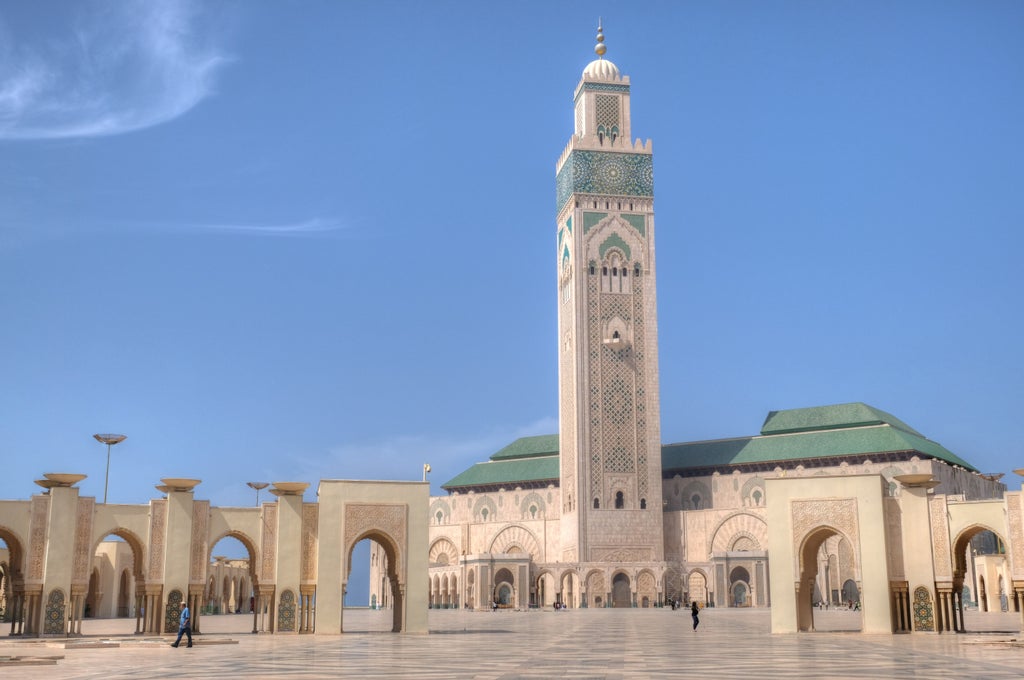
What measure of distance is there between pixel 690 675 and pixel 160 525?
13231mm

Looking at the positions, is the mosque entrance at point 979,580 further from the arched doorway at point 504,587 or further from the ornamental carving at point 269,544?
the arched doorway at point 504,587

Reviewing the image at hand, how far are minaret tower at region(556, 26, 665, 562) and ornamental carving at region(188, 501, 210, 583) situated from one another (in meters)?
28.0

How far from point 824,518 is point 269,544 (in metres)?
10.3

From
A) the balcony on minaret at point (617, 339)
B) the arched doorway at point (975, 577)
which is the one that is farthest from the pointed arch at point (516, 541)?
the arched doorway at point (975, 577)

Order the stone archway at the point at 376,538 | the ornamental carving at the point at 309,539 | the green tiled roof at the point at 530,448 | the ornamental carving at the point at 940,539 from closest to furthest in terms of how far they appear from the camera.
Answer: the ornamental carving at the point at 940,539, the stone archway at the point at 376,538, the ornamental carving at the point at 309,539, the green tiled roof at the point at 530,448

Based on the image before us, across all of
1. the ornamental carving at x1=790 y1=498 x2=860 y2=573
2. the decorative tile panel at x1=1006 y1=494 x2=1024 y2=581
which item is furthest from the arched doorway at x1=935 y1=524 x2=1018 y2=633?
the ornamental carving at x1=790 y1=498 x2=860 y2=573

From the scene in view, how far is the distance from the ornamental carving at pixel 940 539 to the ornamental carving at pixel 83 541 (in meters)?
15.2

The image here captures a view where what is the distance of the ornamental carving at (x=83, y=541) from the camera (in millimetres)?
20453

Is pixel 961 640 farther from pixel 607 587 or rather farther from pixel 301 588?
pixel 607 587

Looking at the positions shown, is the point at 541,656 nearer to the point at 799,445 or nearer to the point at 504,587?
the point at 504,587

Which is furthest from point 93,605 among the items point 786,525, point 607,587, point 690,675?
point 690,675

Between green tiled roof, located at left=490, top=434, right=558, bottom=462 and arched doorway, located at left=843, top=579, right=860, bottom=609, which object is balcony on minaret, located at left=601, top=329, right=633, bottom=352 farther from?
arched doorway, located at left=843, top=579, right=860, bottom=609

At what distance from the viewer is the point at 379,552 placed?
57.5 m

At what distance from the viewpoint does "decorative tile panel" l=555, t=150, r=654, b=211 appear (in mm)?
51344
